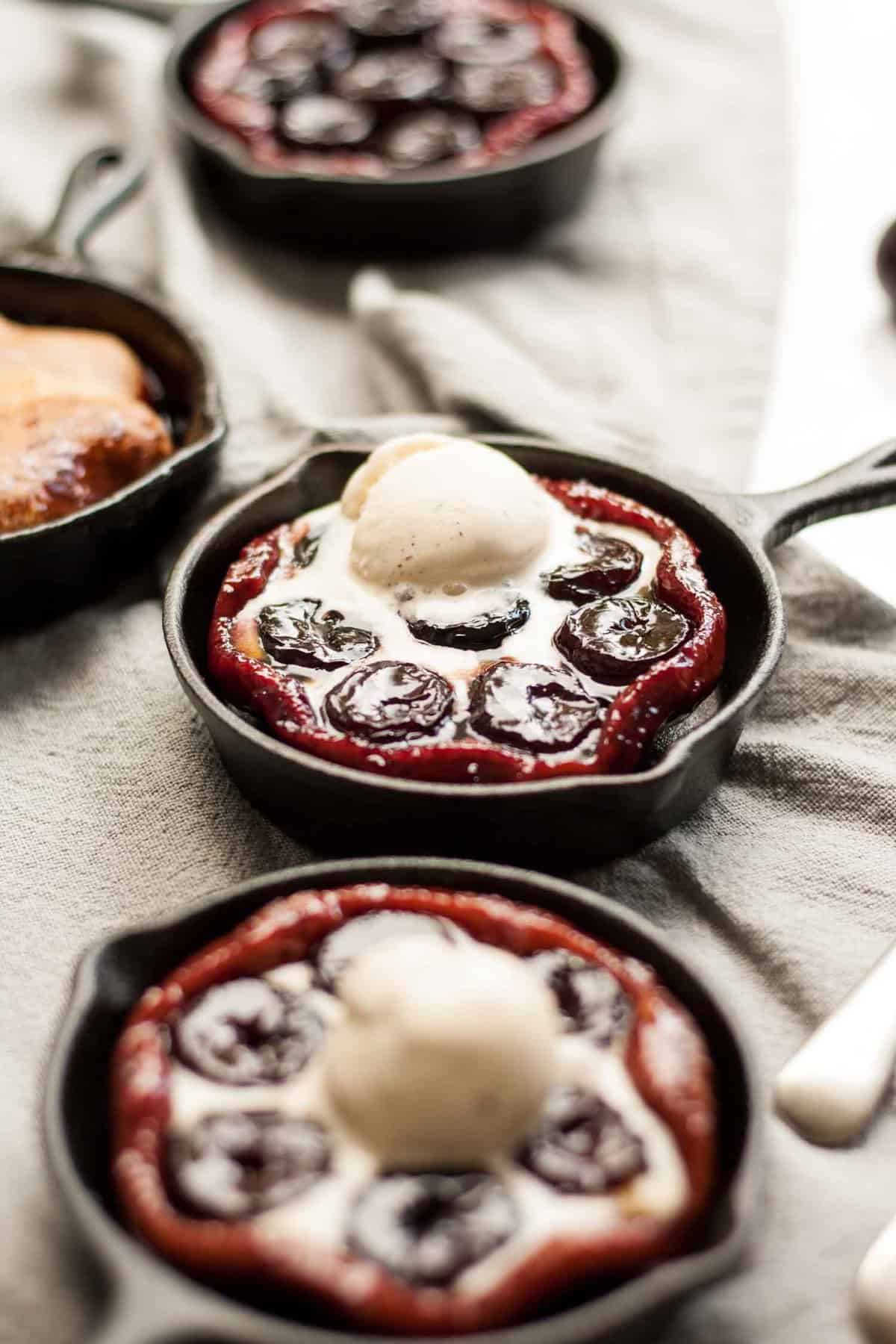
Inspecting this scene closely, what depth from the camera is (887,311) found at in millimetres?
2650

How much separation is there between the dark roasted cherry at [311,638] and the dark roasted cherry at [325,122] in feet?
4.38

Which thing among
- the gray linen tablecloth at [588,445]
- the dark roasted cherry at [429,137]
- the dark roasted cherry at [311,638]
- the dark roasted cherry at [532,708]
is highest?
the dark roasted cherry at [532,708]

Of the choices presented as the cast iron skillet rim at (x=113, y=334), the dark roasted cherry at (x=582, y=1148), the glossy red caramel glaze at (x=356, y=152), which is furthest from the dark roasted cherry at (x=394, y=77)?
the dark roasted cherry at (x=582, y=1148)

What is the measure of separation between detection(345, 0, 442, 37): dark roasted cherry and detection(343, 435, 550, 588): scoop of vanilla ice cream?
1.57m

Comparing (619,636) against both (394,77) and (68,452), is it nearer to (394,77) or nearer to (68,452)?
(68,452)

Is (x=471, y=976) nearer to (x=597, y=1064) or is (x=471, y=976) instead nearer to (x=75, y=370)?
(x=597, y=1064)

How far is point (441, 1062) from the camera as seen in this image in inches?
43.3

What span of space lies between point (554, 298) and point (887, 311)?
0.60m

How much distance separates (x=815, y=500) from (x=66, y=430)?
970 mm

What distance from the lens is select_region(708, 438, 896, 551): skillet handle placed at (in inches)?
69.4

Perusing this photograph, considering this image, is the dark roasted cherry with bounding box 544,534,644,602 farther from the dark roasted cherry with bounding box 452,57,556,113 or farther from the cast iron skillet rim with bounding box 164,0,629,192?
the dark roasted cherry with bounding box 452,57,556,113

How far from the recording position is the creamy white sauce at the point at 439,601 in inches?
61.9

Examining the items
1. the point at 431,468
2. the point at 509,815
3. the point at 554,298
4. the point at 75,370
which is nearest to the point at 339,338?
the point at 554,298

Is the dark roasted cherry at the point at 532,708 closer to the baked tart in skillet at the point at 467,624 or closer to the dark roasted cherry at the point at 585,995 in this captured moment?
the baked tart in skillet at the point at 467,624
